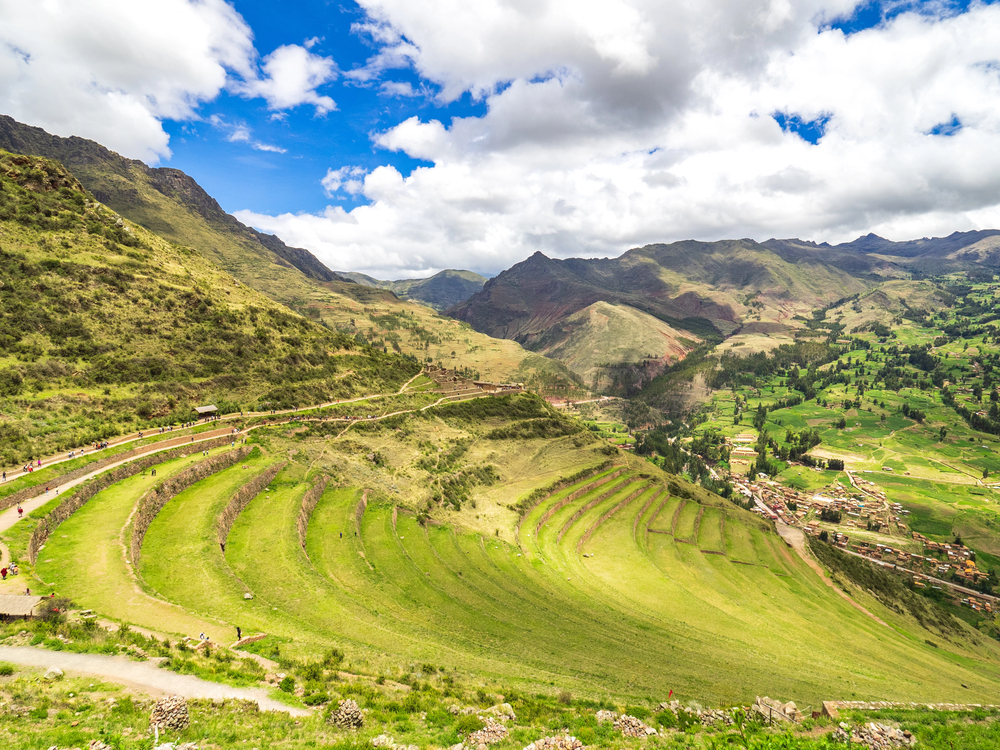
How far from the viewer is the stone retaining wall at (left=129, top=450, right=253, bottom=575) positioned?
32.1m

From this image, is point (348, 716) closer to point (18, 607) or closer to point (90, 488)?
point (18, 607)

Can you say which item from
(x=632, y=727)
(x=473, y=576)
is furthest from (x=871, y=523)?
(x=632, y=727)

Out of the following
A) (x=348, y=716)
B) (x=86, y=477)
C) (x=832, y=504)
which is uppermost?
(x=86, y=477)

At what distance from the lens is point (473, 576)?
4297 centimetres

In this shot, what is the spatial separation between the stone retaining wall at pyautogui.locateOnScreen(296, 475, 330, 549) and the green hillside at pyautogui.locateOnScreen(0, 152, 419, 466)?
71.6ft

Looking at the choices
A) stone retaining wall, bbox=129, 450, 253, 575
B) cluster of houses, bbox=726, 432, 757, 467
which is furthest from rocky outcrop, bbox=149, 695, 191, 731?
cluster of houses, bbox=726, 432, 757, 467

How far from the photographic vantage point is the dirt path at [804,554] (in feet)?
216

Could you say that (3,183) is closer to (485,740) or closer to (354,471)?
(354,471)

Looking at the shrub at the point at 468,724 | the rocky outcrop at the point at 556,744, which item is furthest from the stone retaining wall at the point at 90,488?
the rocky outcrop at the point at 556,744

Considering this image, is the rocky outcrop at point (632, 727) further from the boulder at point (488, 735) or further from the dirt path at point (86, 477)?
the dirt path at point (86, 477)

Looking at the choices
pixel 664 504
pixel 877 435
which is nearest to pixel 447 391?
pixel 664 504

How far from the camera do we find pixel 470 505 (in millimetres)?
61031

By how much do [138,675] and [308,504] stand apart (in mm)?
29658

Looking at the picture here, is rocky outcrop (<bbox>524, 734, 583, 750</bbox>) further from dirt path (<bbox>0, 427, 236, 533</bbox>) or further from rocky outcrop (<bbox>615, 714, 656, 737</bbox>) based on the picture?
dirt path (<bbox>0, 427, 236, 533</bbox>)
